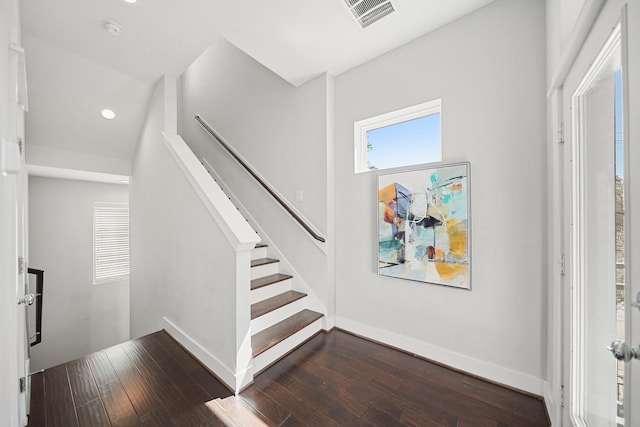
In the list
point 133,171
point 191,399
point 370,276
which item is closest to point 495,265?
point 370,276

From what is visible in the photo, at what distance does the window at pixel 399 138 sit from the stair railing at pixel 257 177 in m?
0.81

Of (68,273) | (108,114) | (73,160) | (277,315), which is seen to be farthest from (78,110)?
(277,315)

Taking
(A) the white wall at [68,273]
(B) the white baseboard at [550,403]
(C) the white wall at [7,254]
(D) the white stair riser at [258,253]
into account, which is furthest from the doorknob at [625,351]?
(A) the white wall at [68,273]

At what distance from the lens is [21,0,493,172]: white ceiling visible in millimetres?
1828

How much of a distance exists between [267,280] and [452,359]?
1.86 metres

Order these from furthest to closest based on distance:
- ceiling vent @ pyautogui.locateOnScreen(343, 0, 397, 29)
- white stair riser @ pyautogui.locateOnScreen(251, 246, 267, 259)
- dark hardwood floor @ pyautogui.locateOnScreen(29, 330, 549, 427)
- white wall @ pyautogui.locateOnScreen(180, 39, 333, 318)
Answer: white stair riser @ pyautogui.locateOnScreen(251, 246, 267, 259)
white wall @ pyautogui.locateOnScreen(180, 39, 333, 318)
ceiling vent @ pyautogui.locateOnScreen(343, 0, 397, 29)
dark hardwood floor @ pyautogui.locateOnScreen(29, 330, 549, 427)

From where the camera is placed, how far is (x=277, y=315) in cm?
237

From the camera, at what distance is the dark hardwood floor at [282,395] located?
146cm

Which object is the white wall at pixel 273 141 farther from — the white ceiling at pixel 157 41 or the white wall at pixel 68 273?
the white wall at pixel 68 273

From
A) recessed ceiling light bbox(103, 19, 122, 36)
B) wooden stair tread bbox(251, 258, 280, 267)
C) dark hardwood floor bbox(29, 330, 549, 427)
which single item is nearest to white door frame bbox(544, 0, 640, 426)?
dark hardwood floor bbox(29, 330, 549, 427)

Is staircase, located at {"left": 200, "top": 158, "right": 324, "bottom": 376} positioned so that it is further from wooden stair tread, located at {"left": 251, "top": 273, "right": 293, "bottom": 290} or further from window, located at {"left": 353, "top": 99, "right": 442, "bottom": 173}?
window, located at {"left": 353, "top": 99, "right": 442, "bottom": 173}

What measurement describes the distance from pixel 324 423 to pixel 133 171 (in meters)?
3.84

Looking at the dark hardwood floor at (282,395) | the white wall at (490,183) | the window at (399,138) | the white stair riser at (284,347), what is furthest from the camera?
the window at (399,138)

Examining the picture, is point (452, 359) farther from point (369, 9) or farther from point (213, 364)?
point (369, 9)
